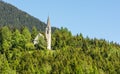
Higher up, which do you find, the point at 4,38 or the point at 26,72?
the point at 4,38

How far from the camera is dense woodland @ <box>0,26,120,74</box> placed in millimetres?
128925

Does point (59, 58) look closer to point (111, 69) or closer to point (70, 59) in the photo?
point (70, 59)

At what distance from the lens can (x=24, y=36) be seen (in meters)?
167

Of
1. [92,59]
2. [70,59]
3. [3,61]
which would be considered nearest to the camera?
[3,61]

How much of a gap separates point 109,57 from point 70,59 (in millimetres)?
25714

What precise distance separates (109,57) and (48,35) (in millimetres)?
26923

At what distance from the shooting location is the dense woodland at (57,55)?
12893 centimetres

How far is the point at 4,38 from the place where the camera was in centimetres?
16250

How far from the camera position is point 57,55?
484 feet

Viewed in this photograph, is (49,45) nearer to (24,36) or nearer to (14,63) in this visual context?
(24,36)

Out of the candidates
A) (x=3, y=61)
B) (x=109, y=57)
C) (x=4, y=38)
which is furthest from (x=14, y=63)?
(x=109, y=57)

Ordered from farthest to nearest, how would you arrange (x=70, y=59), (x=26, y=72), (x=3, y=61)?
(x=70, y=59) < (x=3, y=61) < (x=26, y=72)

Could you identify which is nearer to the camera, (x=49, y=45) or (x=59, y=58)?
(x=59, y=58)

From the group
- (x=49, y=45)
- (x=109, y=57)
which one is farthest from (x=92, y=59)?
(x=49, y=45)
